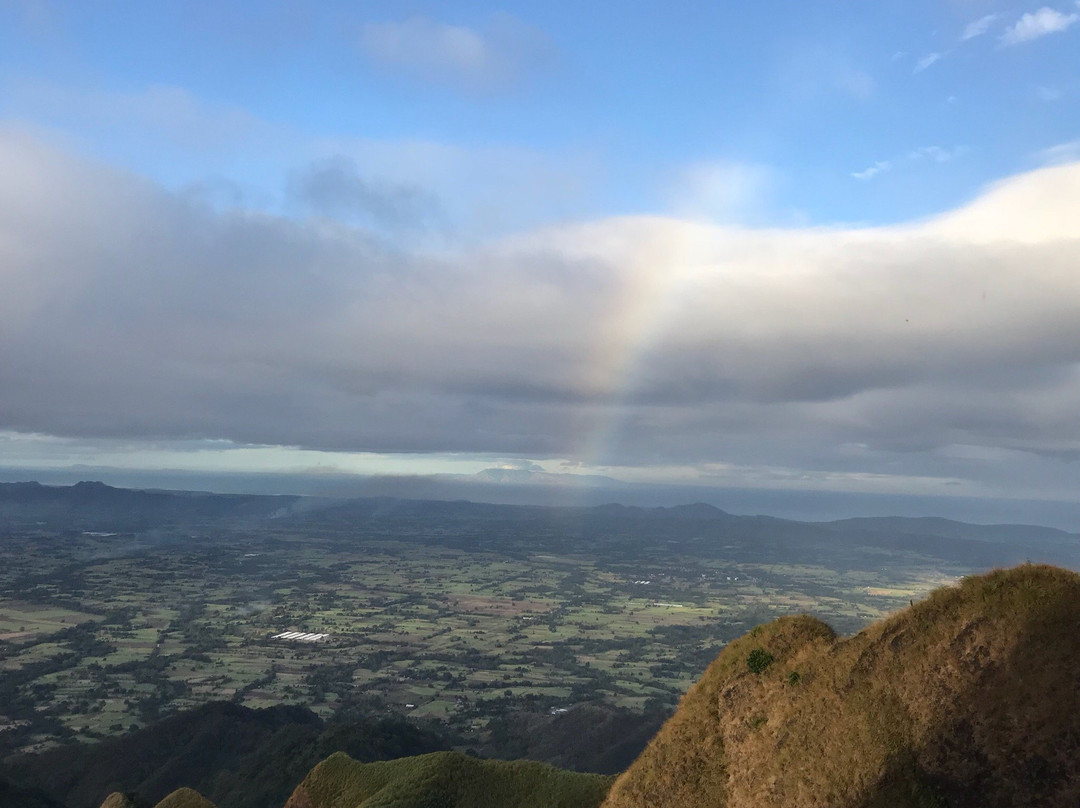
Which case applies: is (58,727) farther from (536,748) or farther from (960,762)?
(960,762)

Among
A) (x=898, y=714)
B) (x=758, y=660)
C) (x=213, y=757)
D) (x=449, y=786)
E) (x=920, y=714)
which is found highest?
(x=920, y=714)

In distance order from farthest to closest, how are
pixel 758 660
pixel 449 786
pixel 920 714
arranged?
pixel 449 786, pixel 758 660, pixel 920 714

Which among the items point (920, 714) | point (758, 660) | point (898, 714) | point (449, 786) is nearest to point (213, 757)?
point (449, 786)

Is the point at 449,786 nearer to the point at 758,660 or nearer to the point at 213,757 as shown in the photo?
the point at 758,660

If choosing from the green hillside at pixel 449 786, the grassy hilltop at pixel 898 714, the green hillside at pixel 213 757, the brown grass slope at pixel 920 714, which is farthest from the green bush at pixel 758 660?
the green hillside at pixel 213 757

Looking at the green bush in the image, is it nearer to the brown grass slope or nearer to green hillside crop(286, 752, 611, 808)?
the brown grass slope

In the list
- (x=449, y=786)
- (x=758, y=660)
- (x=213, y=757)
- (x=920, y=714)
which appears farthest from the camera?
(x=213, y=757)

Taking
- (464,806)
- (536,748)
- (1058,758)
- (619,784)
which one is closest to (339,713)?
(536,748)
